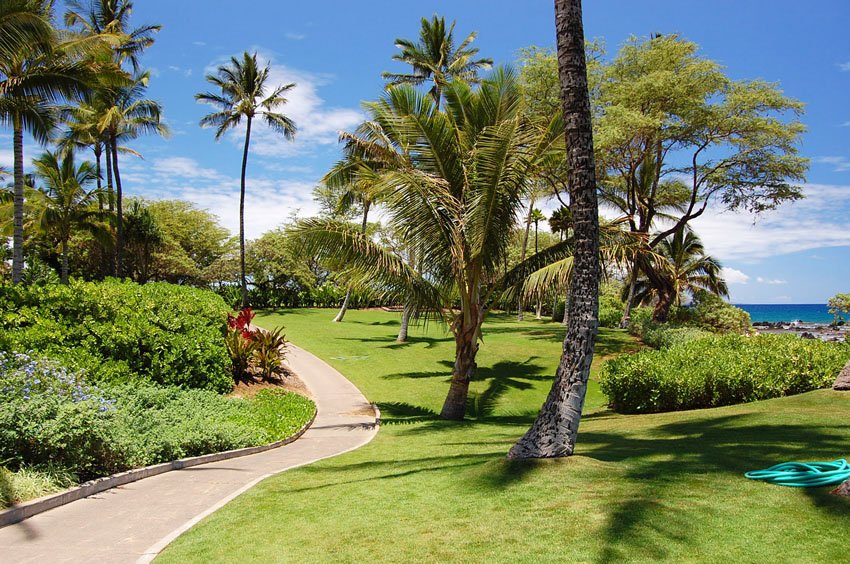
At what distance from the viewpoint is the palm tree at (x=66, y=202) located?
3359cm

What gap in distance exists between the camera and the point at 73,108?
1265 inches

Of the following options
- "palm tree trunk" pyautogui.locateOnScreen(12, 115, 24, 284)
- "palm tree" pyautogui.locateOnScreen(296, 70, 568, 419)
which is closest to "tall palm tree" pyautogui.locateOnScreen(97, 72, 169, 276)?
"palm tree trunk" pyautogui.locateOnScreen(12, 115, 24, 284)

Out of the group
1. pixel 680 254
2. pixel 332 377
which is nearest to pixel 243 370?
pixel 332 377

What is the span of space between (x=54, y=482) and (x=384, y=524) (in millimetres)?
4012

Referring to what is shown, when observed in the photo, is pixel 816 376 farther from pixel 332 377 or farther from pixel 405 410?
pixel 332 377

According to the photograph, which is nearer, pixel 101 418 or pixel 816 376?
pixel 101 418

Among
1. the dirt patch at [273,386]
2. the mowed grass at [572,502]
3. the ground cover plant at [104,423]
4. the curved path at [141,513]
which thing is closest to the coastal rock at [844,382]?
the mowed grass at [572,502]

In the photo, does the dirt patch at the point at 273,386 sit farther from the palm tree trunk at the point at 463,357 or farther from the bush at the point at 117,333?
the palm tree trunk at the point at 463,357

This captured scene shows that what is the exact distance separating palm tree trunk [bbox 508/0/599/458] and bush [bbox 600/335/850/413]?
7.12 m

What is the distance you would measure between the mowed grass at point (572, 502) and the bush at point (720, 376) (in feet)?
4.45

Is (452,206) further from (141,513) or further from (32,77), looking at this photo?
(32,77)

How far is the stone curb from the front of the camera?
5980mm

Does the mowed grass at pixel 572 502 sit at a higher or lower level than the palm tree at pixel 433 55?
lower

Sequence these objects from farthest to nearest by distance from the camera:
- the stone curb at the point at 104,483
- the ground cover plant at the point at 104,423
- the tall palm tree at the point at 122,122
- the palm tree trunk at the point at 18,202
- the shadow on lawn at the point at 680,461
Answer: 1. the tall palm tree at the point at 122,122
2. the palm tree trunk at the point at 18,202
3. the ground cover plant at the point at 104,423
4. the stone curb at the point at 104,483
5. the shadow on lawn at the point at 680,461
